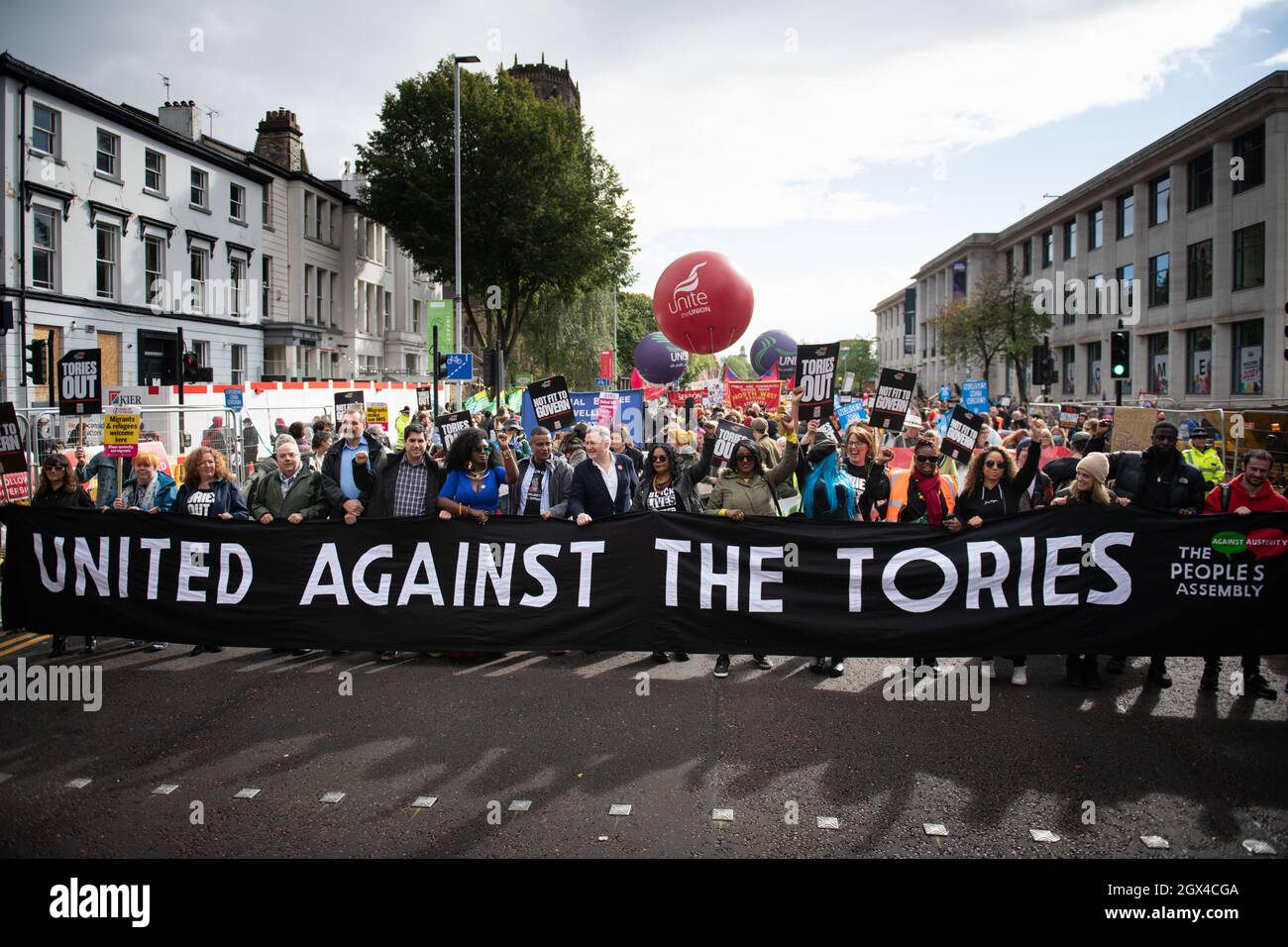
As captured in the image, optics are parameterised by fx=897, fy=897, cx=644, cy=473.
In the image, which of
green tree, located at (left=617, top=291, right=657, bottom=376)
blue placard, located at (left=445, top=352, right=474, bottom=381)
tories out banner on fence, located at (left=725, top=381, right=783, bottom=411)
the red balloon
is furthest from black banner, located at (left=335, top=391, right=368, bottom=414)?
green tree, located at (left=617, top=291, right=657, bottom=376)

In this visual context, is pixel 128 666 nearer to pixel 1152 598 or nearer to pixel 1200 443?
pixel 1152 598

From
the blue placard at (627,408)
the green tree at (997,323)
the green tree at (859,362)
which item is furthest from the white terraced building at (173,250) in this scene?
the green tree at (859,362)

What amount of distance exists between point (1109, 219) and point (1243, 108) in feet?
47.3

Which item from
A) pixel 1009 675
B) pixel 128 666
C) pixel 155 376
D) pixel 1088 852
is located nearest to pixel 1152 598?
pixel 1009 675

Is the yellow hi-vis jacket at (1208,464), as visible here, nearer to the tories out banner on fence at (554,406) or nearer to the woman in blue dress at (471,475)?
the tories out banner on fence at (554,406)

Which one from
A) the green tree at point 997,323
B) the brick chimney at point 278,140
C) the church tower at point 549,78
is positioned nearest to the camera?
the brick chimney at point 278,140

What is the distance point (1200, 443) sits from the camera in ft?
33.5

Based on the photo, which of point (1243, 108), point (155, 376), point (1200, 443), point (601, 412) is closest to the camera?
point (1200, 443)

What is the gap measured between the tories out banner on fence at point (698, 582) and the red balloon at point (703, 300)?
24.6 ft

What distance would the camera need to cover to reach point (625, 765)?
5340 millimetres

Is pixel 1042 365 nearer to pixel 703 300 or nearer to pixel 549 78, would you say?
pixel 703 300

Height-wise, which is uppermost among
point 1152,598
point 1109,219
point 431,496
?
point 1109,219

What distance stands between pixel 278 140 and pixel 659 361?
80.2 ft

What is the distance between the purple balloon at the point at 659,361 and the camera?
22.8 metres
